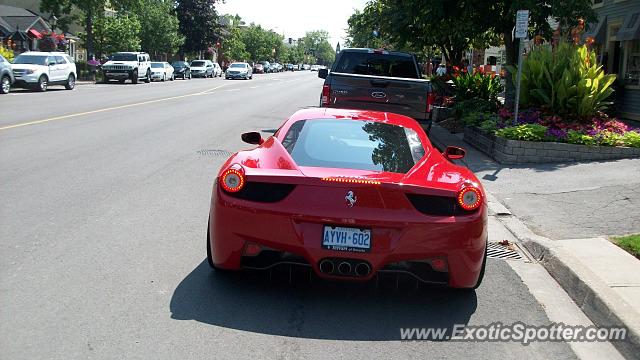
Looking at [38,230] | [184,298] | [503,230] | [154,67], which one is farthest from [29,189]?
[154,67]

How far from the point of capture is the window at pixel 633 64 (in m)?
20.4

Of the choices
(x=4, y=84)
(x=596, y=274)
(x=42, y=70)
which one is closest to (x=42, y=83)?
(x=42, y=70)

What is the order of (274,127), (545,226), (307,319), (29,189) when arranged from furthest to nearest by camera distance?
(274,127) < (29,189) < (545,226) < (307,319)

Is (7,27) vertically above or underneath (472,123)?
above

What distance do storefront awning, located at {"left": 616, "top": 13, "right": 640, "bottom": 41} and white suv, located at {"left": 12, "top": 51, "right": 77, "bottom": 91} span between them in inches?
916

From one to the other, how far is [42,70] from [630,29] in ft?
77.7

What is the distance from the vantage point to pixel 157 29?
62.8 meters

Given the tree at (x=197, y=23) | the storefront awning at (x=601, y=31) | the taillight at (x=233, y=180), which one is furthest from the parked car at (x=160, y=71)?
the taillight at (x=233, y=180)

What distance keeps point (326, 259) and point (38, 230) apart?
3225mm

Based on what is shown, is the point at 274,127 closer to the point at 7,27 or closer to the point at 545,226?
the point at 545,226

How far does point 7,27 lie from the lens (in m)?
58.2

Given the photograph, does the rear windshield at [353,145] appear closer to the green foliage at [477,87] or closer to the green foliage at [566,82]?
the green foliage at [566,82]

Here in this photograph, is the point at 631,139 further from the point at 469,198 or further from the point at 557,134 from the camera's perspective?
the point at 469,198

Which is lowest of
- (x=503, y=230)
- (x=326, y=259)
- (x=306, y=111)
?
(x=503, y=230)
